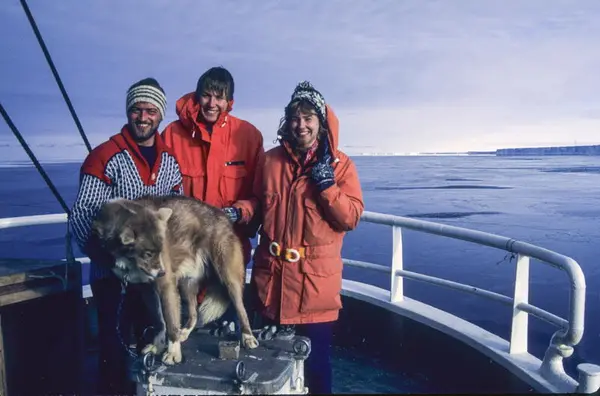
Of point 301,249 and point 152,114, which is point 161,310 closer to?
point 301,249

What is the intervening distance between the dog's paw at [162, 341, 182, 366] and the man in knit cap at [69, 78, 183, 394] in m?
0.45

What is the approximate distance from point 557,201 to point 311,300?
122 feet

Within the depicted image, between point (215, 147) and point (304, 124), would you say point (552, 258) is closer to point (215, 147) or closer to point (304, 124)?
point (304, 124)

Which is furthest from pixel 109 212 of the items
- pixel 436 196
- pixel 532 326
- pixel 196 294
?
pixel 436 196

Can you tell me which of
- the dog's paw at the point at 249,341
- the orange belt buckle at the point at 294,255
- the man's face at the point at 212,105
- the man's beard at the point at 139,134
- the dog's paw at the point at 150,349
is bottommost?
the dog's paw at the point at 150,349

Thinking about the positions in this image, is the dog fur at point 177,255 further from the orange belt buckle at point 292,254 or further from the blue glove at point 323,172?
the blue glove at point 323,172

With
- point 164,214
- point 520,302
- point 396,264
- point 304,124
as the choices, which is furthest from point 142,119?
point 520,302

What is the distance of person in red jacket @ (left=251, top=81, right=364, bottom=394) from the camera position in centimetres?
293

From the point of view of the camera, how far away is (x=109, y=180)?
289 cm

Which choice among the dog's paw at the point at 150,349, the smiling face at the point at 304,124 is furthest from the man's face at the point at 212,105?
the dog's paw at the point at 150,349

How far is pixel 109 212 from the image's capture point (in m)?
2.46

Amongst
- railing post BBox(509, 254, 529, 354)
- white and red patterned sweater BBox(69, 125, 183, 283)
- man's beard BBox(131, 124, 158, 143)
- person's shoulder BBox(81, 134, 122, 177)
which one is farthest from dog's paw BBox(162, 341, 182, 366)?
railing post BBox(509, 254, 529, 354)

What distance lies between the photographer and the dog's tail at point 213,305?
9.87 feet

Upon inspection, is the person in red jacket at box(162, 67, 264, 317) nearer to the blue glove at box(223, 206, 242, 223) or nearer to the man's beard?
the blue glove at box(223, 206, 242, 223)
